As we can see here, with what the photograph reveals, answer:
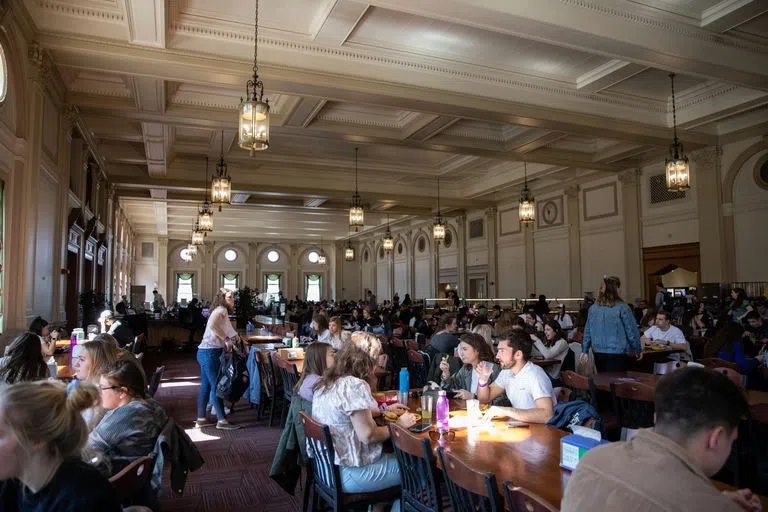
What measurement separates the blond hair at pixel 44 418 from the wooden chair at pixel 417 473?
1.31m

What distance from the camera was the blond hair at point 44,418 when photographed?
1485 millimetres

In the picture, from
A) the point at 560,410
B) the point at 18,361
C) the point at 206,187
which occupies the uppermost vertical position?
the point at 206,187

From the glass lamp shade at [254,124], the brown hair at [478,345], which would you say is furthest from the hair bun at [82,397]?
the glass lamp shade at [254,124]

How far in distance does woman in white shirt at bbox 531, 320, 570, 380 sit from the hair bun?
490 cm

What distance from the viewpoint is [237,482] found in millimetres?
4273

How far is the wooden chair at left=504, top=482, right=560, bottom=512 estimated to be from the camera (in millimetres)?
1622

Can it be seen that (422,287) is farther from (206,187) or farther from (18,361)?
(18,361)

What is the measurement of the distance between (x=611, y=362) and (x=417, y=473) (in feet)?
11.0

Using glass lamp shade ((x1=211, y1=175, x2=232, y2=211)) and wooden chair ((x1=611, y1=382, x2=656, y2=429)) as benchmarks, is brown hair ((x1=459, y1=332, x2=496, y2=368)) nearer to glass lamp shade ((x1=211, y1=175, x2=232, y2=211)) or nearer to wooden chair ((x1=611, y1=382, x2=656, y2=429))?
wooden chair ((x1=611, y1=382, x2=656, y2=429))

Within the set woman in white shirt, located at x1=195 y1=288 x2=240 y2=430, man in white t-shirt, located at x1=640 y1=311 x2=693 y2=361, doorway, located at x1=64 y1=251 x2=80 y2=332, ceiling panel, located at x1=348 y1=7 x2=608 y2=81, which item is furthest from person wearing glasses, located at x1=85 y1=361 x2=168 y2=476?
doorway, located at x1=64 y1=251 x2=80 y2=332

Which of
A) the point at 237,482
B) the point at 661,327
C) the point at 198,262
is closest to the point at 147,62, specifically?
the point at 237,482

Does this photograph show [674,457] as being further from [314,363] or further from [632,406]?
[632,406]

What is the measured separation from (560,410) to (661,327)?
454 centimetres

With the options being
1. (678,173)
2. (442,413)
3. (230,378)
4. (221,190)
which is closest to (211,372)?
(230,378)
